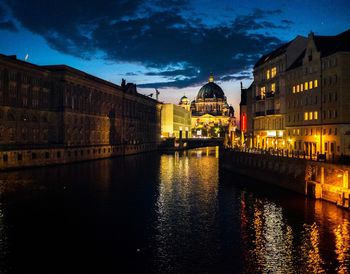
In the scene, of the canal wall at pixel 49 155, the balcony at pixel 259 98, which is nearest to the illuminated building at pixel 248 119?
the balcony at pixel 259 98

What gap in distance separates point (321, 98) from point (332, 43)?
38.5ft

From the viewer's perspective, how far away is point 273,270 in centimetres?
3356

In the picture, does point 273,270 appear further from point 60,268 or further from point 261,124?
point 261,124

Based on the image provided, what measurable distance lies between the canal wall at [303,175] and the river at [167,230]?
1.86 meters

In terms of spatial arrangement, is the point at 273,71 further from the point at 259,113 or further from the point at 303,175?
the point at 303,175

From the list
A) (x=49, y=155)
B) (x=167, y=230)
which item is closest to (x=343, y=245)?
(x=167, y=230)

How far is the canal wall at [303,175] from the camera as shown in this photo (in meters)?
55.4

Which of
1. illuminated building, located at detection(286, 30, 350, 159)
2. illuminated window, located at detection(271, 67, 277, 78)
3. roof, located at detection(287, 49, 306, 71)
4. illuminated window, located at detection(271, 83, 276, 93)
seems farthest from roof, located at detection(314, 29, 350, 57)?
illuminated window, located at detection(271, 83, 276, 93)

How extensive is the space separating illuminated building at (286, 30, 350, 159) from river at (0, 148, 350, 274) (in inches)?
634

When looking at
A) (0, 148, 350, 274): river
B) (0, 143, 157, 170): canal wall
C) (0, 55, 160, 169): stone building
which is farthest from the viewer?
(0, 55, 160, 169): stone building

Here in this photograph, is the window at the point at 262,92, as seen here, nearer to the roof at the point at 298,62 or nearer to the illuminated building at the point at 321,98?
the illuminated building at the point at 321,98

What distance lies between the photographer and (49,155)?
112 m

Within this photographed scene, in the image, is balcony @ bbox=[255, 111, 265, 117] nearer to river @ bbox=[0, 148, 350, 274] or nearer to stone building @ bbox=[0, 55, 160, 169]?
river @ bbox=[0, 148, 350, 274]

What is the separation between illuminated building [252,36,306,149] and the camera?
103 m
